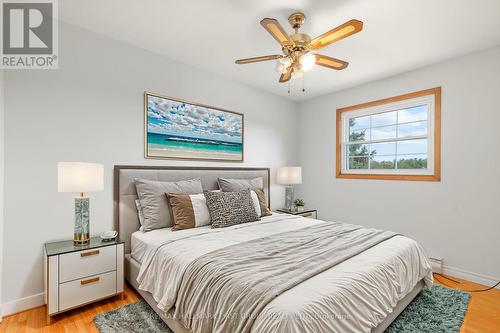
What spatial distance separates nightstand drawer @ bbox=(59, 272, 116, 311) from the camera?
202 cm

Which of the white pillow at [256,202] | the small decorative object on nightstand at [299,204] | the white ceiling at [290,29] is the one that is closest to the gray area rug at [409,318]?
the white pillow at [256,202]

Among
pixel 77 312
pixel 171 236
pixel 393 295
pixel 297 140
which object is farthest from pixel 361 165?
pixel 77 312

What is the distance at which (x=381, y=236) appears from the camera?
2.26m

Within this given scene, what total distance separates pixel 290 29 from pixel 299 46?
18.2 inches

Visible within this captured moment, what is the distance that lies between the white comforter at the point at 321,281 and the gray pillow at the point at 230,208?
0.35 ft

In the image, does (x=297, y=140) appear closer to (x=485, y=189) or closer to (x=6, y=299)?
(x=485, y=189)

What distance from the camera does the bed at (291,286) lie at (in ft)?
3.99

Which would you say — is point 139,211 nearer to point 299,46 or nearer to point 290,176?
point 299,46

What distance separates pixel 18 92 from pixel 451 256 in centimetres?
474

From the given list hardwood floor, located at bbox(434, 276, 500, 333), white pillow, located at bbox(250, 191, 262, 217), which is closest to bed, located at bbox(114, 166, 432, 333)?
white pillow, located at bbox(250, 191, 262, 217)

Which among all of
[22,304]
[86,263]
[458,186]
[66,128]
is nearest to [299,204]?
[458,186]

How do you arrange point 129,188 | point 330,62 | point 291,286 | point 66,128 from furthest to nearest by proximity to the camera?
point 129,188, point 66,128, point 330,62, point 291,286

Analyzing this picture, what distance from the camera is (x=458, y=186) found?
2.94 m

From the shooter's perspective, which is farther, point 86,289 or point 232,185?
point 232,185
